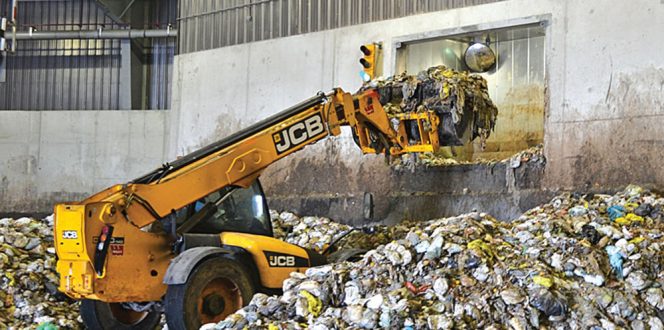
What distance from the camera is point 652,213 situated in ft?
28.3

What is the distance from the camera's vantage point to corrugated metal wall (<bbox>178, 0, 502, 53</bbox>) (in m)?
12.7

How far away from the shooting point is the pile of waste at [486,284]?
6.54 m

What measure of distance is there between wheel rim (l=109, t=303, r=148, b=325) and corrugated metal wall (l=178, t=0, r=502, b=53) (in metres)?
6.48

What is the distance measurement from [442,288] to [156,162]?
10903mm

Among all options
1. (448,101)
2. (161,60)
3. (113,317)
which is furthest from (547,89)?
(161,60)

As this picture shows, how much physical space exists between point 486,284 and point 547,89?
15.0ft

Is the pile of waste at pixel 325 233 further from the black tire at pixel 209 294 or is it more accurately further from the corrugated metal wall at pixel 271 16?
the corrugated metal wall at pixel 271 16

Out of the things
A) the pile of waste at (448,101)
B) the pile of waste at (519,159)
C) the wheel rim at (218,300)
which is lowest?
the wheel rim at (218,300)

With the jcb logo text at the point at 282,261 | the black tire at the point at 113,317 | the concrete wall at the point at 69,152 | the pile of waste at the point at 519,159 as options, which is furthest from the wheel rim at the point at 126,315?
the concrete wall at the point at 69,152

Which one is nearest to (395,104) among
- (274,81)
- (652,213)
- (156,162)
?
(652,213)

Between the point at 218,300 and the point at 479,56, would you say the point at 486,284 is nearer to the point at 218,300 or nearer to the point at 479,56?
the point at 218,300

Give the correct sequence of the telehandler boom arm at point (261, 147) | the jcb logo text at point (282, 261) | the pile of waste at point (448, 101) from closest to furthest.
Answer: the telehandler boom arm at point (261, 147), the jcb logo text at point (282, 261), the pile of waste at point (448, 101)

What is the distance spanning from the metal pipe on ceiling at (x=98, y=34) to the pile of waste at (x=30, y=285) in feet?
26.1

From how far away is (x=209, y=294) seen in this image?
7055 millimetres
